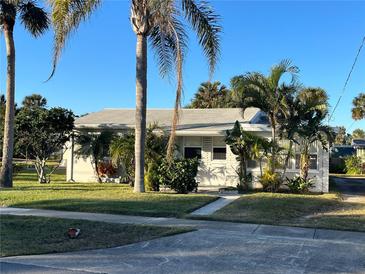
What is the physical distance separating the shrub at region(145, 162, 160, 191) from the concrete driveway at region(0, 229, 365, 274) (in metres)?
8.00

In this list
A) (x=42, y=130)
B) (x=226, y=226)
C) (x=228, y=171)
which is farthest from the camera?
(x=228, y=171)

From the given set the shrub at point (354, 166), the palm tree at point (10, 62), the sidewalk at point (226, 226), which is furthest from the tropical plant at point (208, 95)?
the sidewalk at point (226, 226)

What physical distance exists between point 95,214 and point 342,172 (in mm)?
33199

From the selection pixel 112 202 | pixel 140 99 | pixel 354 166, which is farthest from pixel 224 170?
pixel 354 166

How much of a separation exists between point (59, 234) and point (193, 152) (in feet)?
42.5

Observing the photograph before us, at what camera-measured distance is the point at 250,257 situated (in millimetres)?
7121

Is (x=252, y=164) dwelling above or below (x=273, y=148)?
below

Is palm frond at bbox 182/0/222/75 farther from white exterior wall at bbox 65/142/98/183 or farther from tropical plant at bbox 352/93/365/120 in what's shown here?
tropical plant at bbox 352/93/365/120

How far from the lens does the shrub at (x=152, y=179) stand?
53.9 feet

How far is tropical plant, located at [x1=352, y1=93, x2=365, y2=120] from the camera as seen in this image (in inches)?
2005

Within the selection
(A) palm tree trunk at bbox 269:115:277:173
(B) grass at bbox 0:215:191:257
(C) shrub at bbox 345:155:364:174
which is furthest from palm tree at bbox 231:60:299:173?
(C) shrub at bbox 345:155:364:174

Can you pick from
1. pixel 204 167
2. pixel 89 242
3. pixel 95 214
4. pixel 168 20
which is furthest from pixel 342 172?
pixel 89 242

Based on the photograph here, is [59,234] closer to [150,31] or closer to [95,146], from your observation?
[150,31]

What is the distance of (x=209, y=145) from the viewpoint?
20891 millimetres
